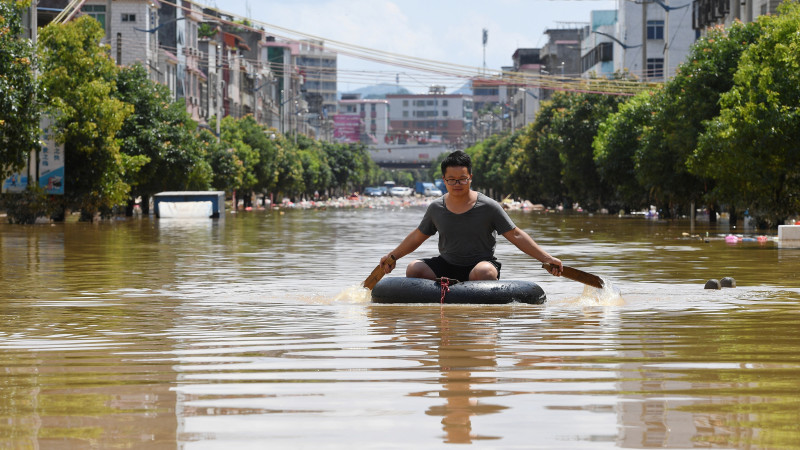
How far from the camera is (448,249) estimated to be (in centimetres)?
1609

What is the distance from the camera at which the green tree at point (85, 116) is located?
5791 centimetres

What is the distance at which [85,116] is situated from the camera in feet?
190

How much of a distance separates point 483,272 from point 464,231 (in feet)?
2.15

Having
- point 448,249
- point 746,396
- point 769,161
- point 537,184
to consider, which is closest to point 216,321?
point 448,249

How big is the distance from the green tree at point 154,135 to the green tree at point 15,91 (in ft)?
73.4

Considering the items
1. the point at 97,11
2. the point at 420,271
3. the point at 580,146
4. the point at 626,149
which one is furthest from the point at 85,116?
the point at 97,11

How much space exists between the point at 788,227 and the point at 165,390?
28.6 m

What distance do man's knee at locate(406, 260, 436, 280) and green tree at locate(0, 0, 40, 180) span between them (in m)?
26.7

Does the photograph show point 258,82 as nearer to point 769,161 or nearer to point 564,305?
point 769,161

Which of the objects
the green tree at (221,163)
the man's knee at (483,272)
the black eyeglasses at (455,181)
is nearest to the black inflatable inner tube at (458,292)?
the man's knee at (483,272)

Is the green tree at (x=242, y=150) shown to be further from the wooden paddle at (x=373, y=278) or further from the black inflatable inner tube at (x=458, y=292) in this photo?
the black inflatable inner tube at (x=458, y=292)

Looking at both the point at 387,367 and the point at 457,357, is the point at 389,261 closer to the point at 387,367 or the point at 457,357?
the point at 457,357

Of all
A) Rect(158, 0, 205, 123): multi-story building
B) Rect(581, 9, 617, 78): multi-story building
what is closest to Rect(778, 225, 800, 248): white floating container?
Rect(158, 0, 205, 123): multi-story building

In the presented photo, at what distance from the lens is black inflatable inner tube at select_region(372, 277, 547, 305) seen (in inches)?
627
